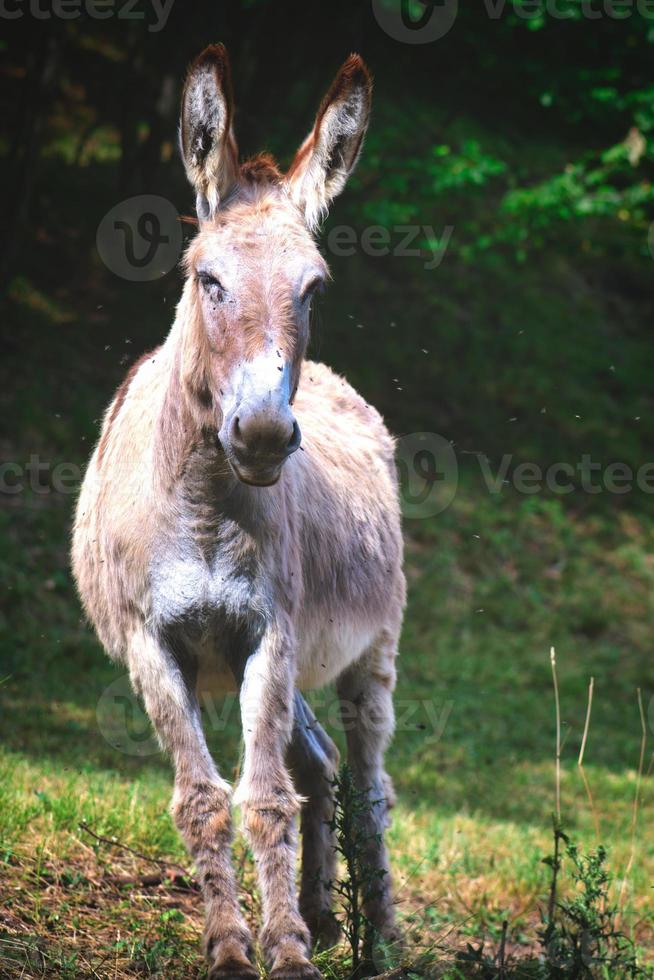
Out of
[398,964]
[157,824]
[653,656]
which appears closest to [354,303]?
[653,656]

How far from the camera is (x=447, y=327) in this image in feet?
41.0

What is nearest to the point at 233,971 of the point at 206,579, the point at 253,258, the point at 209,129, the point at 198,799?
the point at 198,799

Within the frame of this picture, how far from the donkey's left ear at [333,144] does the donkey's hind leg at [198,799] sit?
4.72 ft

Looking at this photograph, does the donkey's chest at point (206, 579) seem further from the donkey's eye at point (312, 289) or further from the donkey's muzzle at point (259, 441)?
the donkey's eye at point (312, 289)

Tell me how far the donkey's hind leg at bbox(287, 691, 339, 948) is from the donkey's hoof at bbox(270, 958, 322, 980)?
A: 43.8 inches

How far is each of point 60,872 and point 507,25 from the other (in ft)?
30.1

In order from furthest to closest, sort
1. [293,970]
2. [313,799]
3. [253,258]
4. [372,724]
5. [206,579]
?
[372,724], [313,799], [206,579], [253,258], [293,970]

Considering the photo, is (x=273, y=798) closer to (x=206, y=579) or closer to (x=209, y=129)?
(x=206, y=579)

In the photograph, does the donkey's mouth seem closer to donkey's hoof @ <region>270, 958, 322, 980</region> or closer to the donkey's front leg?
the donkey's front leg

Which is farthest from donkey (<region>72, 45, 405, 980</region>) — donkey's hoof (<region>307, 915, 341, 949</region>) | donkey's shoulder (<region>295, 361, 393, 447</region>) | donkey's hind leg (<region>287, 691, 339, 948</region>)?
donkey's shoulder (<region>295, 361, 393, 447</region>)

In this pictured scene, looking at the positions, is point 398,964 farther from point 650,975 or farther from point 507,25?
point 507,25

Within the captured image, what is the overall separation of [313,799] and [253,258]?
2220 millimetres

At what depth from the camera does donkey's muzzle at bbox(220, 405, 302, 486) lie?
2.76 metres

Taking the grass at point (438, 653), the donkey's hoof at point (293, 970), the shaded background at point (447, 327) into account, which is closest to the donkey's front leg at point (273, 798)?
the donkey's hoof at point (293, 970)
